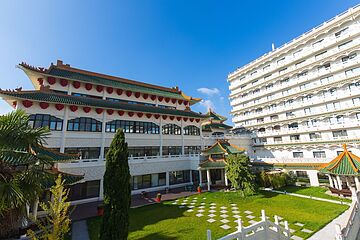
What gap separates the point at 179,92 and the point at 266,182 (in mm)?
20080

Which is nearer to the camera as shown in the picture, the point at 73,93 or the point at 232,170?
the point at 232,170

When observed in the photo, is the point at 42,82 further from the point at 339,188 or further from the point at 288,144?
the point at 288,144

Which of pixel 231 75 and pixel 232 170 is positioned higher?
pixel 231 75

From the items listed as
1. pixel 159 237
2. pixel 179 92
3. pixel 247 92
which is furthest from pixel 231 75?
pixel 159 237

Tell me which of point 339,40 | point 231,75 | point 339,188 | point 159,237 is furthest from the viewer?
point 231,75

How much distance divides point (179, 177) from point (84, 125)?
1505 cm

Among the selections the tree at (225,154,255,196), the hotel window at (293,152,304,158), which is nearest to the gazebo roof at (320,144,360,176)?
the tree at (225,154,255,196)

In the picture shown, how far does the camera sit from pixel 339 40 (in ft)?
92.8

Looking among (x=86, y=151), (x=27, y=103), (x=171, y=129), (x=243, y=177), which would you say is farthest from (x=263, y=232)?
(x=27, y=103)

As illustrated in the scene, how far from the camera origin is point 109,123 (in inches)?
875

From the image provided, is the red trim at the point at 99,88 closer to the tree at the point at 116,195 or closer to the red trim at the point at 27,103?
the red trim at the point at 27,103

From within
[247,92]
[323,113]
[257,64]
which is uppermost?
[257,64]

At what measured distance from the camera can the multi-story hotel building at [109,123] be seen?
1831cm

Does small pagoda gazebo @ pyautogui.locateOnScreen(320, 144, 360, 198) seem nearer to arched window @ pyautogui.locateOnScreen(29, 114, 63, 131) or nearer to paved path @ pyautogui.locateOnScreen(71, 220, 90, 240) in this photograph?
paved path @ pyautogui.locateOnScreen(71, 220, 90, 240)
